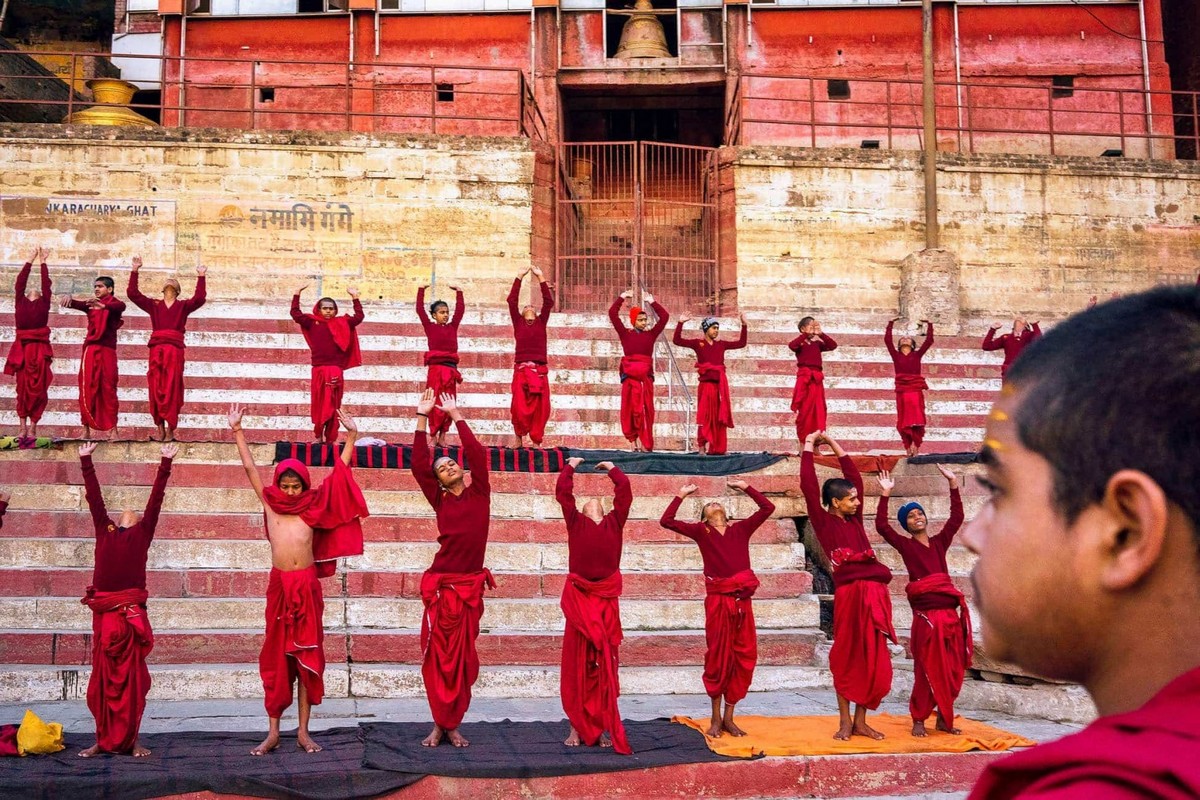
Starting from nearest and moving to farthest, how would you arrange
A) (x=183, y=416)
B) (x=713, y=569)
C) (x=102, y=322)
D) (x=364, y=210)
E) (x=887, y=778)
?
1. (x=887, y=778)
2. (x=713, y=569)
3. (x=102, y=322)
4. (x=183, y=416)
5. (x=364, y=210)

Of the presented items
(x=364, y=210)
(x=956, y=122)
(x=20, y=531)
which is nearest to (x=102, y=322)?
(x=20, y=531)

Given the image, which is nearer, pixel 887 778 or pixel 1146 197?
pixel 887 778

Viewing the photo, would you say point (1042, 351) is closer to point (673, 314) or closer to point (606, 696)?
point (606, 696)

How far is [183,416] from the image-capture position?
562 inches

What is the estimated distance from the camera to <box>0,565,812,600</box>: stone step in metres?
9.48

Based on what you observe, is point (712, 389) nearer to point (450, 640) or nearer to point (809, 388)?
point (809, 388)

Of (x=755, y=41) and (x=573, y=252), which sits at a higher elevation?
(x=755, y=41)

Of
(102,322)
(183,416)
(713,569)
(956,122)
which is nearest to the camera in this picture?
(713,569)

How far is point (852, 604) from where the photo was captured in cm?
784

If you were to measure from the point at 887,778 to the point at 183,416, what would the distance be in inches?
409

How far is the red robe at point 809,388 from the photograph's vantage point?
13391mm

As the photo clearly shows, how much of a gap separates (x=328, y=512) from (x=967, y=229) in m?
14.1

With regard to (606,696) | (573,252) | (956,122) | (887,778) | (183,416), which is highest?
(956,122)

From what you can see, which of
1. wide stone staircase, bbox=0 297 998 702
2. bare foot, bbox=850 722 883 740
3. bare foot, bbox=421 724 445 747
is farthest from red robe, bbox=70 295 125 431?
bare foot, bbox=850 722 883 740
